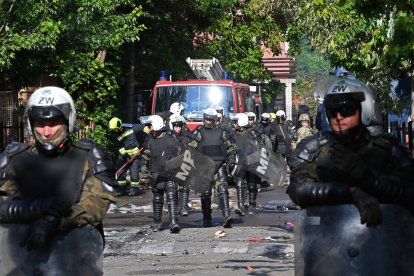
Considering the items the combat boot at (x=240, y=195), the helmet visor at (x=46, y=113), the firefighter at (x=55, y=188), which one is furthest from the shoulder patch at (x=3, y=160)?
the combat boot at (x=240, y=195)

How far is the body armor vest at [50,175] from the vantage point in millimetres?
5922

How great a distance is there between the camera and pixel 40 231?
5.62m

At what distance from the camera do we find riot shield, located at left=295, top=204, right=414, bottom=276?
18.8 ft

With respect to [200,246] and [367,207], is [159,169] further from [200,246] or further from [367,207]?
[367,207]

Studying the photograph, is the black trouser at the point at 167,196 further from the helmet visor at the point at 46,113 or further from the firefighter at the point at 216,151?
the helmet visor at the point at 46,113

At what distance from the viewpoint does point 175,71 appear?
38.8 metres

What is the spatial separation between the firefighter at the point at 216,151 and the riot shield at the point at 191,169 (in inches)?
25.7

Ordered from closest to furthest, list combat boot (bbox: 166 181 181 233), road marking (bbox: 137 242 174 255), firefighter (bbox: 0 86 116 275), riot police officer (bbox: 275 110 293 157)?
firefighter (bbox: 0 86 116 275) < road marking (bbox: 137 242 174 255) < combat boot (bbox: 166 181 181 233) < riot police officer (bbox: 275 110 293 157)

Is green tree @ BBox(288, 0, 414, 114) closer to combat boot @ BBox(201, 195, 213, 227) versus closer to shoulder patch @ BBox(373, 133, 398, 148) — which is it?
combat boot @ BBox(201, 195, 213, 227)

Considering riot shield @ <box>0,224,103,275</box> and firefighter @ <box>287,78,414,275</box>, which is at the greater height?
firefighter @ <box>287,78,414,275</box>

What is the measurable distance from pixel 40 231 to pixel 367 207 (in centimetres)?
158

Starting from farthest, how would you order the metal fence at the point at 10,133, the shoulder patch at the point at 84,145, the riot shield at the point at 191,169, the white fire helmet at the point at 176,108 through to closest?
the metal fence at the point at 10,133 < the white fire helmet at the point at 176,108 < the riot shield at the point at 191,169 < the shoulder patch at the point at 84,145

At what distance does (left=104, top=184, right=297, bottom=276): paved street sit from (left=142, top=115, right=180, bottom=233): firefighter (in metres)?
0.24

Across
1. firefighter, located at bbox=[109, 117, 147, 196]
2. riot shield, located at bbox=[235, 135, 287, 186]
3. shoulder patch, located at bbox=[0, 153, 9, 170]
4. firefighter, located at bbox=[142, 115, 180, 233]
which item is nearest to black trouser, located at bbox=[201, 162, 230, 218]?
firefighter, located at bbox=[142, 115, 180, 233]
